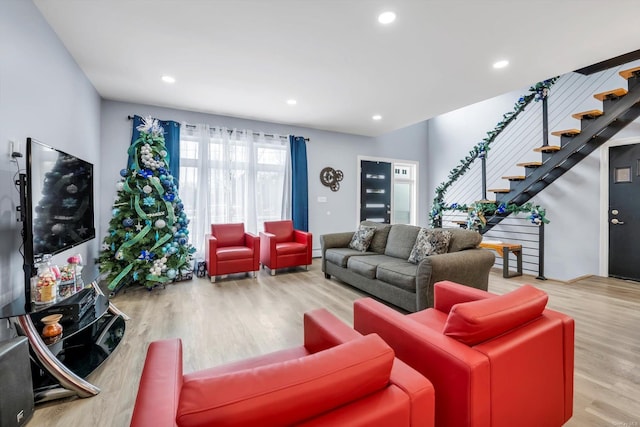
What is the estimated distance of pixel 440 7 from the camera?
2.29 metres

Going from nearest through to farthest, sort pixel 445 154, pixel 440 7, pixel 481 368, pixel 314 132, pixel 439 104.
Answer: pixel 481 368 < pixel 440 7 < pixel 439 104 < pixel 314 132 < pixel 445 154

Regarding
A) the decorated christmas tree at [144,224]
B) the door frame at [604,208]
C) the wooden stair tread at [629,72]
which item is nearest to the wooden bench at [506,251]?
the door frame at [604,208]

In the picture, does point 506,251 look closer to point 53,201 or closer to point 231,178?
point 231,178

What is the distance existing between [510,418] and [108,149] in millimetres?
5473

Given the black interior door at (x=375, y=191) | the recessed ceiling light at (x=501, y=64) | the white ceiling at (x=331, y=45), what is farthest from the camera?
the black interior door at (x=375, y=191)

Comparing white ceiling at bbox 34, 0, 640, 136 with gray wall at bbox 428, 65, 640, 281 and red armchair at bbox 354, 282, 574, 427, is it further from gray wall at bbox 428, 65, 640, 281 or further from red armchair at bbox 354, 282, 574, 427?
red armchair at bbox 354, 282, 574, 427

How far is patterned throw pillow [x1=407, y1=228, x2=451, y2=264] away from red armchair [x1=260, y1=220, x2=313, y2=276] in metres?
1.92

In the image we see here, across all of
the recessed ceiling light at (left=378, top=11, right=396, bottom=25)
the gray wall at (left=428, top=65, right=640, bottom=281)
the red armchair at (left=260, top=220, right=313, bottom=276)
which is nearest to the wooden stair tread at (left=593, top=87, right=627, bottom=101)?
the gray wall at (left=428, top=65, right=640, bottom=281)

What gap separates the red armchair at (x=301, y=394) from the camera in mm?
666

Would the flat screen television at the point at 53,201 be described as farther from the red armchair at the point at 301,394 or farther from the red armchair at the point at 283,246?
the red armchair at the point at 283,246

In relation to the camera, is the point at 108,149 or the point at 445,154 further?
the point at 445,154

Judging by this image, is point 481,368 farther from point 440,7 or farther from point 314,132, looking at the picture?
point 314,132

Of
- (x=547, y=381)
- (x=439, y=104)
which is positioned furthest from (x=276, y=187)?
(x=547, y=381)

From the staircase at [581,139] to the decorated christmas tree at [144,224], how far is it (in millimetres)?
5293
